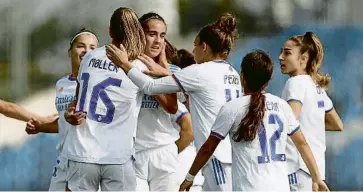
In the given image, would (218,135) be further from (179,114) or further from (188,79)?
(179,114)

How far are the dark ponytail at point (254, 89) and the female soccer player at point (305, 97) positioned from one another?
4.90 feet

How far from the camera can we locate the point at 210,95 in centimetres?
704

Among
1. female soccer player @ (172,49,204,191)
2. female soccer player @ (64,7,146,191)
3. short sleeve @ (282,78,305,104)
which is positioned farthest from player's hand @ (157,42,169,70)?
short sleeve @ (282,78,305,104)

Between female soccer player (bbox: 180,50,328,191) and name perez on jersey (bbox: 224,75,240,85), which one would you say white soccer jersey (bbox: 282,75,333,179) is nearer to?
name perez on jersey (bbox: 224,75,240,85)

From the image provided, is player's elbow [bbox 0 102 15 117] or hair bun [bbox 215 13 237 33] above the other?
hair bun [bbox 215 13 237 33]

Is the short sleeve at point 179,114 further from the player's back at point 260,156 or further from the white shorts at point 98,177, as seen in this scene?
the player's back at point 260,156

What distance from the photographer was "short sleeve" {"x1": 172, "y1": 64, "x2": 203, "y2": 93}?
273 inches

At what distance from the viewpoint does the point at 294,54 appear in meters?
8.27

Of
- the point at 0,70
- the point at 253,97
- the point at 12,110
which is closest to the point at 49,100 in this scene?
the point at 0,70

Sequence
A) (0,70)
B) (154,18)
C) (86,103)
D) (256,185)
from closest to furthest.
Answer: (256,185) → (86,103) → (154,18) → (0,70)

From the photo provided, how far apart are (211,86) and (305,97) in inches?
49.5

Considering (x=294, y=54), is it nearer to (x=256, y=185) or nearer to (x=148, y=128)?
Answer: (x=148, y=128)

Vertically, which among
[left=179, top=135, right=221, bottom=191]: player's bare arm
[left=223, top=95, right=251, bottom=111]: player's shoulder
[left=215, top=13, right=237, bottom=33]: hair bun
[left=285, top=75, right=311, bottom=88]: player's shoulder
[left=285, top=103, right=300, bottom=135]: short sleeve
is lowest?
[left=179, top=135, right=221, bottom=191]: player's bare arm

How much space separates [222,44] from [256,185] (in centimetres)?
107
